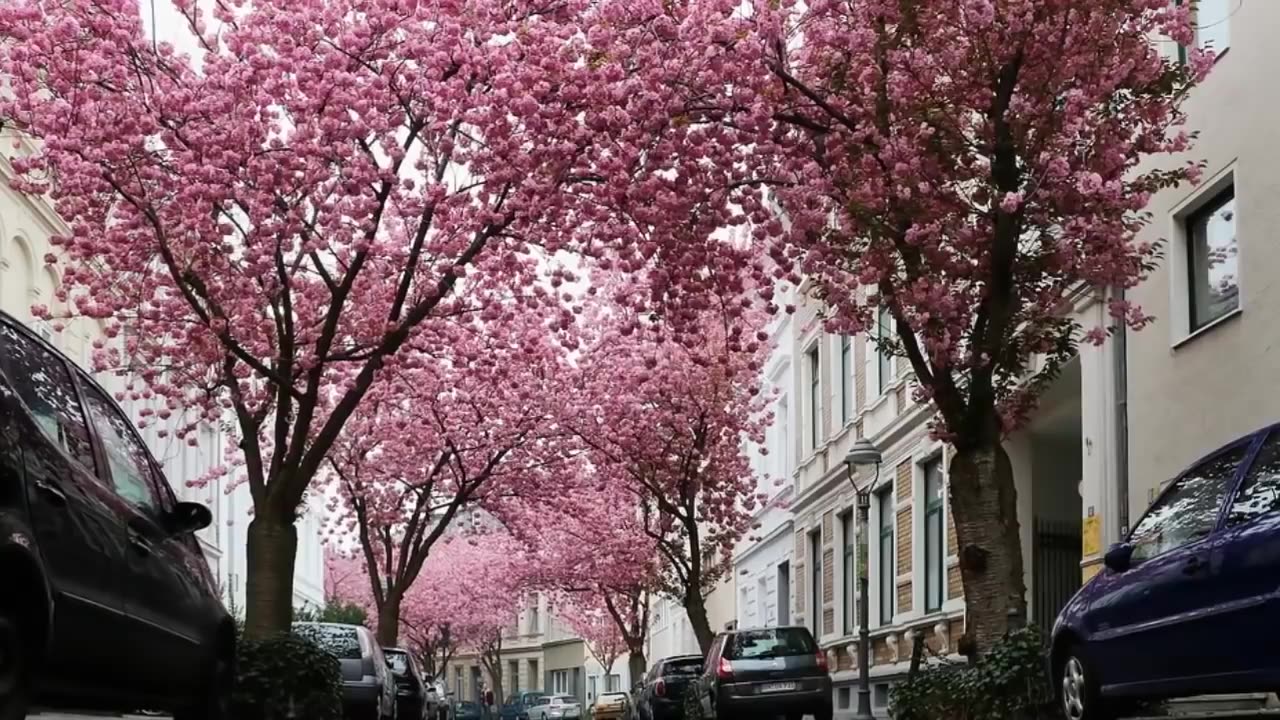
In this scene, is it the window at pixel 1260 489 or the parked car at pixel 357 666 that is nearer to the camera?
the window at pixel 1260 489

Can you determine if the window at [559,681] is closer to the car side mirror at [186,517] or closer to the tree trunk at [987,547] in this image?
the tree trunk at [987,547]

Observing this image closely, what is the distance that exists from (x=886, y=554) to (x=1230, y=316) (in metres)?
15.3

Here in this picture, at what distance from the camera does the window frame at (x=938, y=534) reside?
24.5 m

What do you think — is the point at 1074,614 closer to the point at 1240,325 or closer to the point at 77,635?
the point at 1240,325

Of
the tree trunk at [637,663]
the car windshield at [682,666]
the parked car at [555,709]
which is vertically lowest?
the parked car at [555,709]

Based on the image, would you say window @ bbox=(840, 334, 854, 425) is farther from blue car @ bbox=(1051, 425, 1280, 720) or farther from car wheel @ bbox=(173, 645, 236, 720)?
car wheel @ bbox=(173, 645, 236, 720)

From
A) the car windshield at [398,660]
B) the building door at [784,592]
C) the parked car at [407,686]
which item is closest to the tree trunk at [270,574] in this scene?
the parked car at [407,686]

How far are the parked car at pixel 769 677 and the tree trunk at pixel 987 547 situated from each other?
8929mm

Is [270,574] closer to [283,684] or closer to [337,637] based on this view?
[337,637]

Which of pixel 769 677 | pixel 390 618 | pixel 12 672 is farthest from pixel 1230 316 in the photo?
pixel 390 618

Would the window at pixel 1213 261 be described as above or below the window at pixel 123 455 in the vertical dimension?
above

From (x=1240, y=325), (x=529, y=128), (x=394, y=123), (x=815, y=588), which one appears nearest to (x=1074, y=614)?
(x=1240, y=325)

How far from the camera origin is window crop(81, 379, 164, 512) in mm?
7645

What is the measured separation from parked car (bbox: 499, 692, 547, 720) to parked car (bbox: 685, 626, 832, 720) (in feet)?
112
